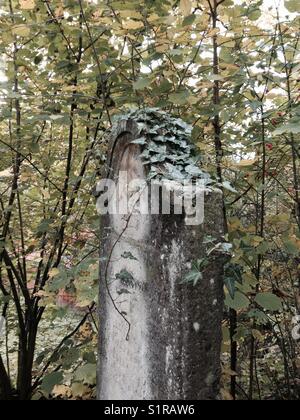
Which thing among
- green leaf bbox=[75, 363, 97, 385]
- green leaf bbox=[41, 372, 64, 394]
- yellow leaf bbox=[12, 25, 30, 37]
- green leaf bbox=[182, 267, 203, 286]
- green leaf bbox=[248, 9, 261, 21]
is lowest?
green leaf bbox=[41, 372, 64, 394]

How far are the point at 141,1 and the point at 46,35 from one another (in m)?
0.86

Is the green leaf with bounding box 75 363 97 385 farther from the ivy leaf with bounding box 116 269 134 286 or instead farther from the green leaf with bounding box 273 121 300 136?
the green leaf with bounding box 273 121 300 136

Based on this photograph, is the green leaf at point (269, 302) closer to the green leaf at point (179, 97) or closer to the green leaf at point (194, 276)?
the green leaf at point (194, 276)

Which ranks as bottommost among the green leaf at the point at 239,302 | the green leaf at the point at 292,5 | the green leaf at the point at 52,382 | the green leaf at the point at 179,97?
the green leaf at the point at 52,382

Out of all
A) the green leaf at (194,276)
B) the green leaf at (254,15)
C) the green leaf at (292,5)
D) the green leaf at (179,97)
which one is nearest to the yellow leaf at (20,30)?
the green leaf at (179,97)

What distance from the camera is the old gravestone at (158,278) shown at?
1702mm

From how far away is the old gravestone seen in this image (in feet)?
5.58

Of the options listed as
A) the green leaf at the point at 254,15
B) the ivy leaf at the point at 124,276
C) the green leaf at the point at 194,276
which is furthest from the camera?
the green leaf at the point at 254,15

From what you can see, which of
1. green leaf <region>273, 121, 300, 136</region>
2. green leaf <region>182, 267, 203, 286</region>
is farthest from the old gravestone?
green leaf <region>273, 121, 300, 136</region>

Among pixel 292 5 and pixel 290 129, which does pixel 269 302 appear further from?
pixel 292 5

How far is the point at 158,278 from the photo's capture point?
189 centimetres

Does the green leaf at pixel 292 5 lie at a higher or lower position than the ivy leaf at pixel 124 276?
higher

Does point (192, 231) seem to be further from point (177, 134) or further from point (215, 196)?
point (177, 134)
